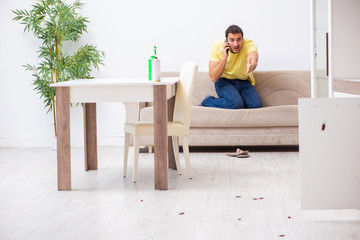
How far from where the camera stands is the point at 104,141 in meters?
6.53

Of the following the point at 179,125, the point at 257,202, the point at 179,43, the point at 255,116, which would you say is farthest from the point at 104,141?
the point at 257,202

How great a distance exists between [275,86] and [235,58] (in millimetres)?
611

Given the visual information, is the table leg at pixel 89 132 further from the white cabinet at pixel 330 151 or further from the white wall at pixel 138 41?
the white cabinet at pixel 330 151

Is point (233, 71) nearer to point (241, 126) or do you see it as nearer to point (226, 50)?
point (226, 50)

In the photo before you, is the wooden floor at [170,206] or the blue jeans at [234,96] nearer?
the wooden floor at [170,206]

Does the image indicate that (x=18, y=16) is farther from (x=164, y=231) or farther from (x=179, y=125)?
(x=164, y=231)

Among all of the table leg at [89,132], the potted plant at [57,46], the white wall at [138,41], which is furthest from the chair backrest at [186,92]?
the white wall at [138,41]

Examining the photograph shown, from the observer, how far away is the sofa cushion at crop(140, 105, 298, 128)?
18.1 ft

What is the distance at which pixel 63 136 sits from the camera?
3.88 metres

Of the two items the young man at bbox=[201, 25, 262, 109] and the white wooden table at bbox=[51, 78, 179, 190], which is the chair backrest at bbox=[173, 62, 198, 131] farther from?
the young man at bbox=[201, 25, 262, 109]

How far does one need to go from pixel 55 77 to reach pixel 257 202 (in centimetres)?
345

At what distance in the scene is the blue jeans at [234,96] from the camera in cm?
571

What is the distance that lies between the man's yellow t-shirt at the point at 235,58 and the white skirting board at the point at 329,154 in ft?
8.97

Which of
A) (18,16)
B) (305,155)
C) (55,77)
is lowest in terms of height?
(305,155)
